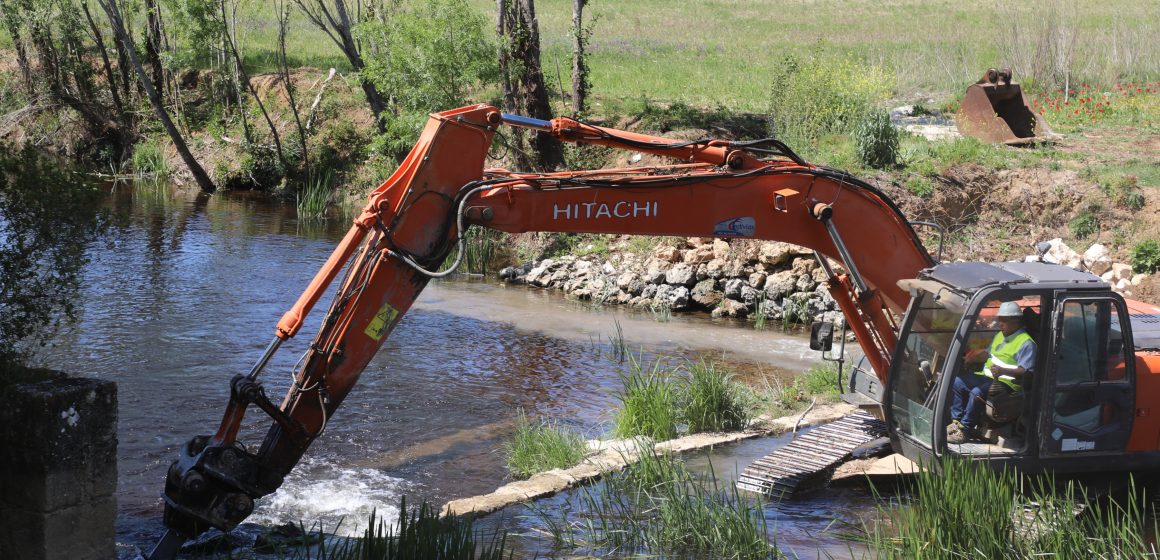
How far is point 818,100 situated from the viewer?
69.4 ft

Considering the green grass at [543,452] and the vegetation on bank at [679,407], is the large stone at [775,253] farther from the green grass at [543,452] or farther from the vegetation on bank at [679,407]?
the green grass at [543,452]

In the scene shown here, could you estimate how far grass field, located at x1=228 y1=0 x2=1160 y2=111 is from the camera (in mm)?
25469

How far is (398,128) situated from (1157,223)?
1444 centimetres

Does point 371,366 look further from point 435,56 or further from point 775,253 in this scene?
point 435,56

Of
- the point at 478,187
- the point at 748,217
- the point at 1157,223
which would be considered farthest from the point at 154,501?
the point at 1157,223

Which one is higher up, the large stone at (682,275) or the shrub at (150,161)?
the shrub at (150,161)

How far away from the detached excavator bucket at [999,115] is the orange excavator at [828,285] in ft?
40.2

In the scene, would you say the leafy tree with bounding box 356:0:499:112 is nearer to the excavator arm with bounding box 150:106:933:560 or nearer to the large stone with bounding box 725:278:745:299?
the large stone with bounding box 725:278:745:299

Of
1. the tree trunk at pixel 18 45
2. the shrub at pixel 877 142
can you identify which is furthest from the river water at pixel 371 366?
the tree trunk at pixel 18 45

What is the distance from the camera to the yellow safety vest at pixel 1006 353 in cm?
747

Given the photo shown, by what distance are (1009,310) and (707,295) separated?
9.69 meters

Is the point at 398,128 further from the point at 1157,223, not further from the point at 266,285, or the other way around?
the point at 1157,223

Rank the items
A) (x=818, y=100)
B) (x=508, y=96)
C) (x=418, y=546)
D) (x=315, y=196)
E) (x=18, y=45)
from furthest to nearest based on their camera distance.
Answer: (x=18, y=45) → (x=315, y=196) → (x=508, y=96) → (x=818, y=100) → (x=418, y=546)

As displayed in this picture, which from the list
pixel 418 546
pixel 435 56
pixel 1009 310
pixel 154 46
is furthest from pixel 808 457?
pixel 154 46
